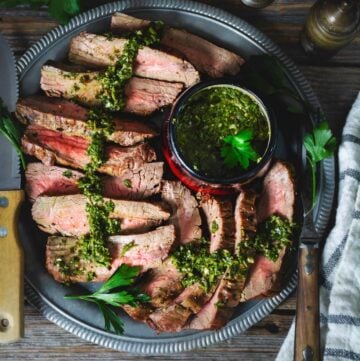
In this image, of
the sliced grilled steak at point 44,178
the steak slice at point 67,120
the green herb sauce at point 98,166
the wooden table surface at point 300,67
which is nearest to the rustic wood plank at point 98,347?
the wooden table surface at point 300,67

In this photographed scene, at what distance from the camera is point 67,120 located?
2457 millimetres

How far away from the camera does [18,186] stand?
8.22 feet

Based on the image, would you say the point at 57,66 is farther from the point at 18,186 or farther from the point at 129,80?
the point at 18,186

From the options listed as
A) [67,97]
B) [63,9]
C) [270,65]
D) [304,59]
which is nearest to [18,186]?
[67,97]

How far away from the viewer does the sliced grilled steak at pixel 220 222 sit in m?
2.48

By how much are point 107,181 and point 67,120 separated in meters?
0.29

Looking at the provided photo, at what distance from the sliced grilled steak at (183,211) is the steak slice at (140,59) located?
0.42 metres

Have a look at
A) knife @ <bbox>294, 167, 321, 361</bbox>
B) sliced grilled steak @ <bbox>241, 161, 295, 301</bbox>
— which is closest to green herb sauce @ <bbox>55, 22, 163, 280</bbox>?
sliced grilled steak @ <bbox>241, 161, 295, 301</bbox>

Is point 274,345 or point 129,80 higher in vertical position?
point 129,80

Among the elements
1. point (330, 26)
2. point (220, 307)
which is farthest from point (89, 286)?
point (330, 26)

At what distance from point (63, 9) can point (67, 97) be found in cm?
36

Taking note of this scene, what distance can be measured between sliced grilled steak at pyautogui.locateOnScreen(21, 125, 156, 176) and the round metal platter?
242 mm

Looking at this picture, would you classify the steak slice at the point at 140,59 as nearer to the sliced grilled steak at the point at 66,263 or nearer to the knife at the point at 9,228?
the knife at the point at 9,228

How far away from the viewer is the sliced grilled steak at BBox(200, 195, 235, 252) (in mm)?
2484
